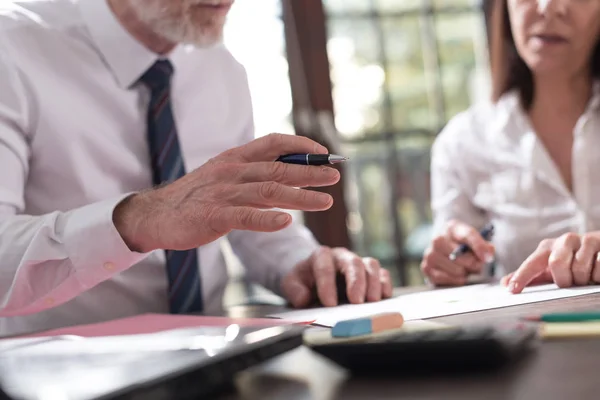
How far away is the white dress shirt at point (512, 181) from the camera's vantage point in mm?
1452

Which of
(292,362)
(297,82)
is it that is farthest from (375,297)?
(297,82)

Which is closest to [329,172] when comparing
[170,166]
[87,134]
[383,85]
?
[170,166]

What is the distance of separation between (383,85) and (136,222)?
242 centimetres

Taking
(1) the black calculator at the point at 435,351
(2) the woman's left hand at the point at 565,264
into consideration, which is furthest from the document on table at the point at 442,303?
(1) the black calculator at the point at 435,351

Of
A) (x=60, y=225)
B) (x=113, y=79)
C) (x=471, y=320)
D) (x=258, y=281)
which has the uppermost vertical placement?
(x=113, y=79)

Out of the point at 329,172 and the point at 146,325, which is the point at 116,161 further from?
the point at 329,172

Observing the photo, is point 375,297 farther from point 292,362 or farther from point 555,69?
point 555,69

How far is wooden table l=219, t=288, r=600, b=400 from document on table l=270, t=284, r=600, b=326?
21 centimetres

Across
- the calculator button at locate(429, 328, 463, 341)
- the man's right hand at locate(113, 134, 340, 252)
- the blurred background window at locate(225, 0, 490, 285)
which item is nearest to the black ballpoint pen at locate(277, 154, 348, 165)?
the man's right hand at locate(113, 134, 340, 252)

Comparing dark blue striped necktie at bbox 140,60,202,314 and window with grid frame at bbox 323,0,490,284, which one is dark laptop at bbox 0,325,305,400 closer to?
dark blue striped necktie at bbox 140,60,202,314

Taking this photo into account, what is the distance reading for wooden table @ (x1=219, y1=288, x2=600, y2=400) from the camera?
1.35ft

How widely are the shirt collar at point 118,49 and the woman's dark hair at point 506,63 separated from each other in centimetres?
89

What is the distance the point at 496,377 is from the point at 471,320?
0.26 m

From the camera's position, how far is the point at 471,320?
703 millimetres
